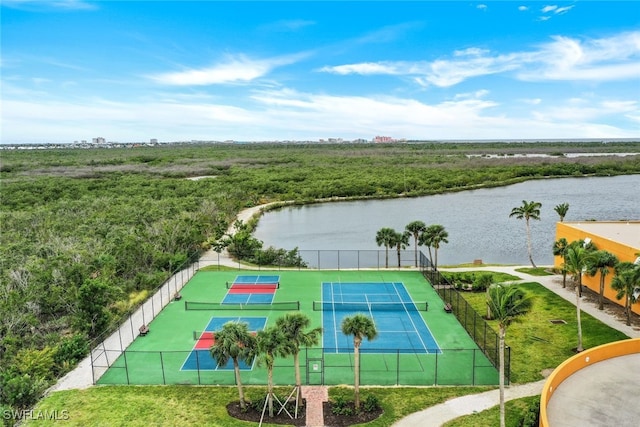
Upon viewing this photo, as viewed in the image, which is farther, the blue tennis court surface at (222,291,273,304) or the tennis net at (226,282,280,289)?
the tennis net at (226,282,280,289)

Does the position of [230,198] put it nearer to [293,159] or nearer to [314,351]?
[314,351]

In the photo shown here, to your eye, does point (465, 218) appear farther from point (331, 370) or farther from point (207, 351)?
point (207, 351)

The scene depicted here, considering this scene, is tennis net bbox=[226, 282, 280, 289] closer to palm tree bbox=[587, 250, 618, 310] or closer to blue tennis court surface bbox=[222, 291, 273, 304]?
blue tennis court surface bbox=[222, 291, 273, 304]

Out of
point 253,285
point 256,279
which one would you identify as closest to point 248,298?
point 253,285

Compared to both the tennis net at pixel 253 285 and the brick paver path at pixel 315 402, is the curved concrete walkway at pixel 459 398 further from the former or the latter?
the tennis net at pixel 253 285

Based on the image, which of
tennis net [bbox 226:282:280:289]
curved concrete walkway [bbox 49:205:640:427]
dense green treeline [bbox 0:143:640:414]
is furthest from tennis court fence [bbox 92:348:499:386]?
tennis net [bbox 226:282:280:289]

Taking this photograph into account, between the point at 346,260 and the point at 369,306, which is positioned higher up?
the point at 369,306
